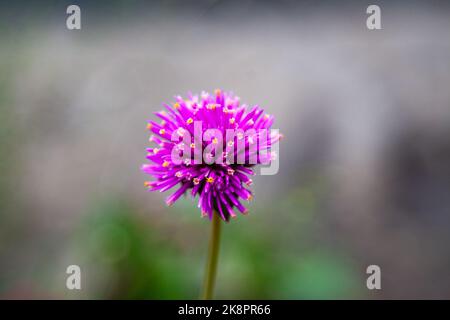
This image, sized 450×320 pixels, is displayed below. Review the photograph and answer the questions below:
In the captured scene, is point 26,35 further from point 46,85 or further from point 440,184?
point 440,184

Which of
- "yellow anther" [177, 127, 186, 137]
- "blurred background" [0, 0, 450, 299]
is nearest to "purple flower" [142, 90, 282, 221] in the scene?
"yellow anther" [177, 127, 186, 137]

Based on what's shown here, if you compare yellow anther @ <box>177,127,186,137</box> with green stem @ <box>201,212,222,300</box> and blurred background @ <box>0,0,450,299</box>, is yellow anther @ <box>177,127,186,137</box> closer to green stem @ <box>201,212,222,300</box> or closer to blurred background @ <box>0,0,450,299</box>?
green stem @ <box>201,212,222,300</box>

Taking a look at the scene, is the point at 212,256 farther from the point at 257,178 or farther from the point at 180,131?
the point at 257,178

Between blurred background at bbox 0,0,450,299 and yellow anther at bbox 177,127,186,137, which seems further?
blurred background at bbox 0,0,450,299

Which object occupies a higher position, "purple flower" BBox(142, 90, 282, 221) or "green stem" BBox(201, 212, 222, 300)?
"purple flower" BBox(142, 90, 282, 221)

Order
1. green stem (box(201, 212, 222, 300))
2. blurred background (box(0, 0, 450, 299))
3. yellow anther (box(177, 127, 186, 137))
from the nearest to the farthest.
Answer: yellow anther (box(177, 127, 186, 137)), green stem (box(201, 212, 222, 300)), blurred background (box(0, 0, 450, 299))

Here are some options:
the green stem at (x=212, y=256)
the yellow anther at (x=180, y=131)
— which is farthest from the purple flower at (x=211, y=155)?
the green stem at (x=212, y=256)

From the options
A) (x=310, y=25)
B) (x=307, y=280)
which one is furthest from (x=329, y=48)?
(x=307, y=280)

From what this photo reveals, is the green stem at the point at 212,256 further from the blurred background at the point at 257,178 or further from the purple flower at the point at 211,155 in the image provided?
the blurred background at the point at 257,178
